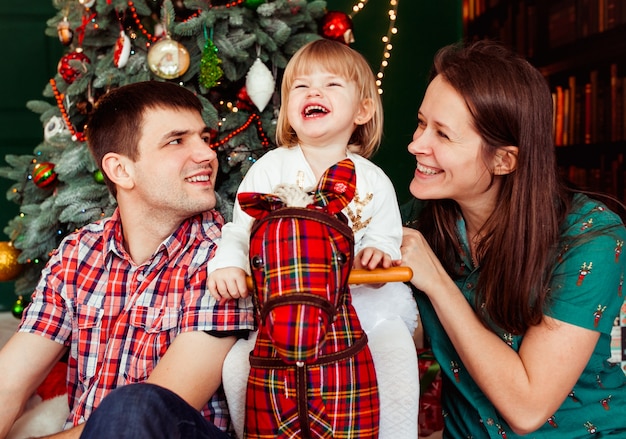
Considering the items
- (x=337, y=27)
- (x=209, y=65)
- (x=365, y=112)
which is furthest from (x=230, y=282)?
(x=337, y=27)

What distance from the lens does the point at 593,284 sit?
4.49ft

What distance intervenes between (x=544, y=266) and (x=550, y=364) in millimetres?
213

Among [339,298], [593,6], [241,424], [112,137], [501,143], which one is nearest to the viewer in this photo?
[339,298]

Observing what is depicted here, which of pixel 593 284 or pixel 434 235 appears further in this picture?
pixel 434 235

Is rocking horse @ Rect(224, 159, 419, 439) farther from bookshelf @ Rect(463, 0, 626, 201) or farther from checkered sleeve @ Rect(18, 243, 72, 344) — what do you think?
bookshelf @ Rect(463, 0, 626, 201)

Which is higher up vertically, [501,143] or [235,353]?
[501,143]

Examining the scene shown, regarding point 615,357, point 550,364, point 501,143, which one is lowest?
point 615,357

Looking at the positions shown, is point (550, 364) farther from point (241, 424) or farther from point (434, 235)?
point (241, 424)

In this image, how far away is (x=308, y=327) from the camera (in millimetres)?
959

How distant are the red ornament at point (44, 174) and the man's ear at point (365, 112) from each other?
62.3 inches

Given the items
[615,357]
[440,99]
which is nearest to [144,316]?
[440,99]

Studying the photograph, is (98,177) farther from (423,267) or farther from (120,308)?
(423,267)

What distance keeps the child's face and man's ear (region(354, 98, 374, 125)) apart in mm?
43

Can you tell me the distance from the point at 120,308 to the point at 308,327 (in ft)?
2.42
